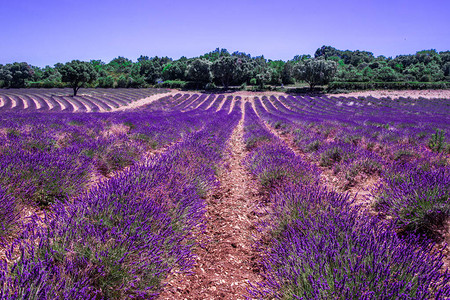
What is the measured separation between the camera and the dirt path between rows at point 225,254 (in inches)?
88.4

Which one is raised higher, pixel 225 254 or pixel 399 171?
pixel 399 171

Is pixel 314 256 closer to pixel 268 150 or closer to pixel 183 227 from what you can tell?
pixel 183 227

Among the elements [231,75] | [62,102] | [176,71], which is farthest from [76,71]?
[176,71]

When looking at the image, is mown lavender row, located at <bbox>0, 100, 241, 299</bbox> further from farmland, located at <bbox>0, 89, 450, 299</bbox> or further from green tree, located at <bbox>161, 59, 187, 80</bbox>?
green tree, located at <bbox>161, 59, 187, 80</bbox>

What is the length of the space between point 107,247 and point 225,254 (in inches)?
56.7

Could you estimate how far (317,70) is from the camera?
49.0 meters

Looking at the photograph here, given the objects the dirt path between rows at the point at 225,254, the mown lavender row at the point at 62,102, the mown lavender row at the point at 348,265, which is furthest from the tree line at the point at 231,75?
the mown lavender row at the point at 348,265

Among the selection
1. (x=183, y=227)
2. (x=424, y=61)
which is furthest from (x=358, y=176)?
(x=424, y=61)

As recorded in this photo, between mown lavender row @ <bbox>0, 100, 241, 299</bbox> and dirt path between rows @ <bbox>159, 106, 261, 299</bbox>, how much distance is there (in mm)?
192

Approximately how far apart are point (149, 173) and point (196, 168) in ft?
3.95

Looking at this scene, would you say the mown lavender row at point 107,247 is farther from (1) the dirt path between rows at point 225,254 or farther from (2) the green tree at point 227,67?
(2) the green tree at point 227,67

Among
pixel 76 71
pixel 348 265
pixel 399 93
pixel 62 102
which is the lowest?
pixel 348 265

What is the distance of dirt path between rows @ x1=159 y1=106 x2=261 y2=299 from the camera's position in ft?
7.37

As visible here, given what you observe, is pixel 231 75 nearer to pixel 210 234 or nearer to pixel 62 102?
pixel 62 102
